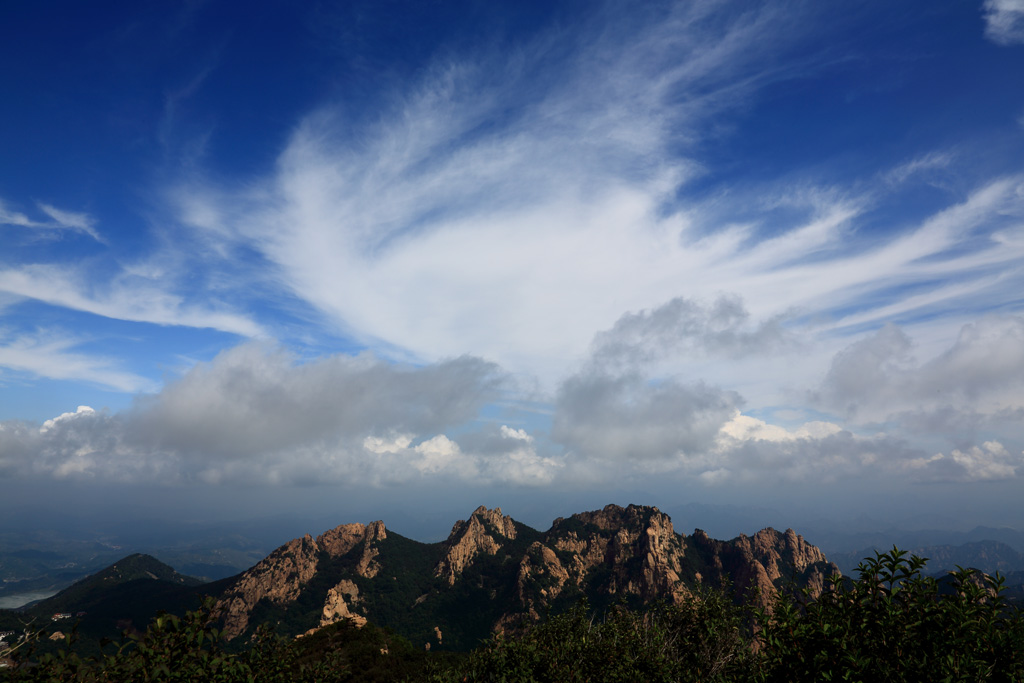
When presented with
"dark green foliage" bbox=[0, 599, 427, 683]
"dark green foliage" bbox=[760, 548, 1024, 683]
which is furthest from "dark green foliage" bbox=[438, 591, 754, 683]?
"dark green foliage" bbox=[0, 599, 427, 683]

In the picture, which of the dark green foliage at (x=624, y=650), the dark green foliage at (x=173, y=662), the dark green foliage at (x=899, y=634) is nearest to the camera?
the dark green foliage at (x=899, y=634)

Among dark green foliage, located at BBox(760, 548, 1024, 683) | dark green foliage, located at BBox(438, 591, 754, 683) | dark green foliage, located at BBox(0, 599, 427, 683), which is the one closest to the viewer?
dark green foliage, located at BBox(760, 548, 1024, 683)

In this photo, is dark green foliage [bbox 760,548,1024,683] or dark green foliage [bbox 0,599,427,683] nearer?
dark green foliage [bbox 760,548,1024,683]

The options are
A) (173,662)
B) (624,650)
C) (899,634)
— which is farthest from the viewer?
(624,650)

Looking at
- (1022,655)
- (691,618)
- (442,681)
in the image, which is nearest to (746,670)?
(1022,655)

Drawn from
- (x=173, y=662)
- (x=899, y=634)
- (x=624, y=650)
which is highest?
(x=899, y=634)

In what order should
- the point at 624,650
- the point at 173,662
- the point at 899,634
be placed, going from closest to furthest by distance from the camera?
the point at 899,634 < the point at 173,662 < the point at 624,650

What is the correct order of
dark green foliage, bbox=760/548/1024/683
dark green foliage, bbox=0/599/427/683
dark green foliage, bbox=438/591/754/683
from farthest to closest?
dark green foliage, bbox=438/591/754/683, dark green foliage, bbox=0/599/427/683, dark green foliage, bbox=760/548/1024/683

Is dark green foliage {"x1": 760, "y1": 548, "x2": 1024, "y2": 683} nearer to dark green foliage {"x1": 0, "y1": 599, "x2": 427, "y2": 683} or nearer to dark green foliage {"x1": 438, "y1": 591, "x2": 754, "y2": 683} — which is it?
dark green foliage {"x1": 438, "y1": 591, "x2": 754, "y2": 683}

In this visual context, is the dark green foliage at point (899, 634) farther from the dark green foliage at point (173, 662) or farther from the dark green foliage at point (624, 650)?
the dark green foliage at point (173, 662)

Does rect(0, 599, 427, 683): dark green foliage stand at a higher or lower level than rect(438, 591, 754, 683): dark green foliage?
higher

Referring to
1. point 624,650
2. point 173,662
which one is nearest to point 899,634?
point 624,650

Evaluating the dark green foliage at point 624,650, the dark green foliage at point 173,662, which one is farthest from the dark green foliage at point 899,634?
the dark green foliage at point 173,662

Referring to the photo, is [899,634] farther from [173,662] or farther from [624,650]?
[173,662]
